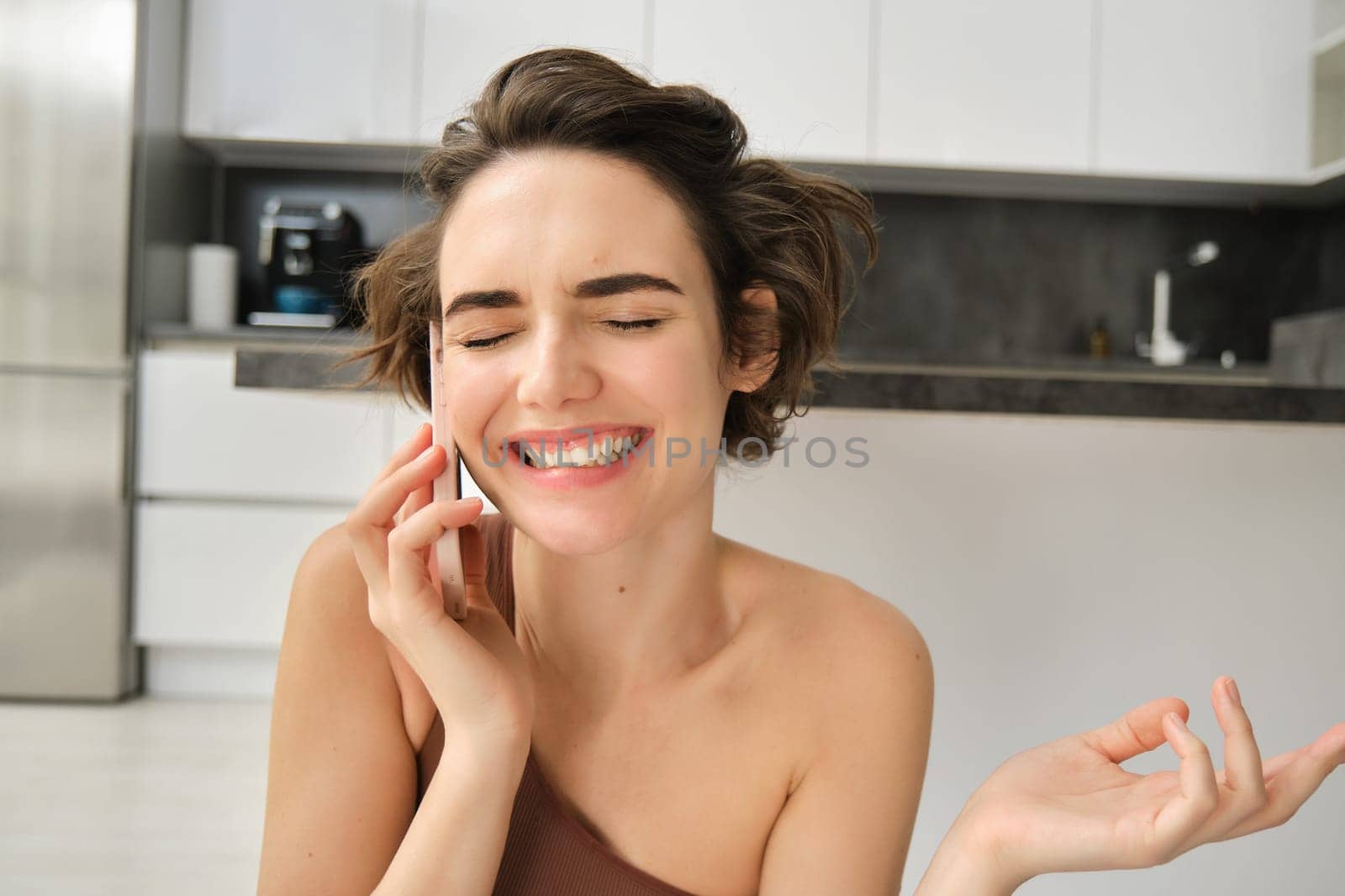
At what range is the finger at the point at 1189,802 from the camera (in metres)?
0.61

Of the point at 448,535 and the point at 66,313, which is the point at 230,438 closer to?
the point at 66,313

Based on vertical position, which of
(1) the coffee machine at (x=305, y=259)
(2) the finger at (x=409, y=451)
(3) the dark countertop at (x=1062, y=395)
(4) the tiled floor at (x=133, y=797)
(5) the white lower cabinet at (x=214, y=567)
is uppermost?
(1) the coffee machine at (x=305, y=259)

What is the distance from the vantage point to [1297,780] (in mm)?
637

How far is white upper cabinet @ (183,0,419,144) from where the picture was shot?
342 centimetres

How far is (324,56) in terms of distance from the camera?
345cm

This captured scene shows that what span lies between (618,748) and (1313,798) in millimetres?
950

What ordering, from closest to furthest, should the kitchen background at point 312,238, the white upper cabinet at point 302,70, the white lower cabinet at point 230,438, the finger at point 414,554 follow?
the finger at point 414,554 < the kitchen background at point 312,238 < the white lower cabinet at point 230,438 < the white upper cabinet at point 302,70

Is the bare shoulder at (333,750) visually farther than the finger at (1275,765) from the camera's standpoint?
Yes

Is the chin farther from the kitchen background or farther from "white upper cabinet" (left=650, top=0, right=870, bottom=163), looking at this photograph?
"white upper cabinet" (left=650, top=0, right=870, bottom=163)

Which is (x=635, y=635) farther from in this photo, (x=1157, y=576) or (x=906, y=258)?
(x=906, y=258)

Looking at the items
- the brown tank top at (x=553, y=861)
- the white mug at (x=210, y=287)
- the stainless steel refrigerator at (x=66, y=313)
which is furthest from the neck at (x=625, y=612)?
the white mug at (x=210, y=287)

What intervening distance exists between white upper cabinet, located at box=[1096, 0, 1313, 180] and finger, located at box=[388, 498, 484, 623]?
3.31m

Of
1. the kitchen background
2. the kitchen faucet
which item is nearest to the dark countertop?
the kitchen background

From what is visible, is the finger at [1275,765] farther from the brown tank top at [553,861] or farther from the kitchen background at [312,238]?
the kitchen background at [312,238]
